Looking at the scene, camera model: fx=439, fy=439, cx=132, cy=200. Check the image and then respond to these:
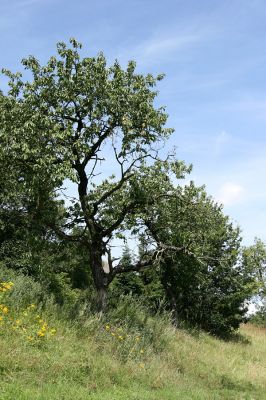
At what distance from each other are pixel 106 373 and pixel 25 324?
2.21 m

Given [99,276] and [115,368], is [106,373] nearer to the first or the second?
[115,368]

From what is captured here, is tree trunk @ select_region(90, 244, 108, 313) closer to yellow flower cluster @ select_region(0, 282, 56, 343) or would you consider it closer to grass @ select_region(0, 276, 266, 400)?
grass @ select_region(0, 276, 266, 400)

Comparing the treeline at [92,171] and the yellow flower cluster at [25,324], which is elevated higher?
the treeline at [92,171]

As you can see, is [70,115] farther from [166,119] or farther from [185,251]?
[185,251]

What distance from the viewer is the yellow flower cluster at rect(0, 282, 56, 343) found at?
9.52m

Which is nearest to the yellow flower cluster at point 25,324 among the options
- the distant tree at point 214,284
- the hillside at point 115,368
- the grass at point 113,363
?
the grass at point 113,363

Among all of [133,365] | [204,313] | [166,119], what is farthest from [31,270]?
[133,365]

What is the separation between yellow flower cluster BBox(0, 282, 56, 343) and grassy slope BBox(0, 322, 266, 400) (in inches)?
9.8

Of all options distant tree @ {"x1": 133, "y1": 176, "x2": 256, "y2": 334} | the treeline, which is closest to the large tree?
the treeline

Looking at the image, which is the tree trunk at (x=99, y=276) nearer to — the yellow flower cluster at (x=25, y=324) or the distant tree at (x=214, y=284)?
the yellow flower cluster at (x=25, y=324)

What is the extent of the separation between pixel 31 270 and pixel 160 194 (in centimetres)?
1589

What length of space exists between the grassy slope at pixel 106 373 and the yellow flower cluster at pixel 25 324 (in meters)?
0.25

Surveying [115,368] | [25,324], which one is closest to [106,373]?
[115,368]

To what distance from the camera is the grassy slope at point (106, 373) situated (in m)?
7.89
